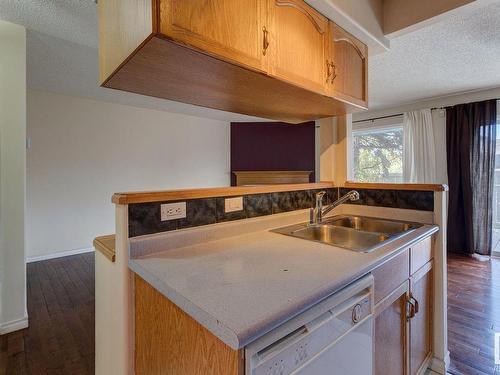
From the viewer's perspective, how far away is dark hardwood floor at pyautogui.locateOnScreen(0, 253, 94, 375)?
1.68 metres

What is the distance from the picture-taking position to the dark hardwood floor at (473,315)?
5.57ft

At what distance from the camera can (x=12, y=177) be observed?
202 cm

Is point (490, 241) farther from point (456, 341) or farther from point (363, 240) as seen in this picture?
point (363, 240)

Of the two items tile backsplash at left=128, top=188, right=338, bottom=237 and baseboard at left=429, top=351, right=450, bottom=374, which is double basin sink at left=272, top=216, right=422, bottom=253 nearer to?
tile backsplash at left=128, top=188, right=338, bottom=237

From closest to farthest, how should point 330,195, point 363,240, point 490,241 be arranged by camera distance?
point 363,240 < point 330,195 < point 490,241

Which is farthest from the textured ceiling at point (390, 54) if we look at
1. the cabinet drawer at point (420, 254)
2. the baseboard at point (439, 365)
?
the baseboard at point (439, 365)

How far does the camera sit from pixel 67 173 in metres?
3.92

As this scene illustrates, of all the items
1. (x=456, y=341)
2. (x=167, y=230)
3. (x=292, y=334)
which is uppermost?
(x=167, y=230)

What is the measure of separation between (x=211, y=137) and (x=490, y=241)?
4.78m

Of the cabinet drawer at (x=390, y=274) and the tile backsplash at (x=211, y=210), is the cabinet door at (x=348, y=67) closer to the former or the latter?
the tile backsplash at (x=211, y=210)

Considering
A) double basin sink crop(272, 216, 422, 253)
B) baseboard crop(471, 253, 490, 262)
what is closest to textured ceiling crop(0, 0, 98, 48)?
double basin sink crop(272, 216, 422, 253)

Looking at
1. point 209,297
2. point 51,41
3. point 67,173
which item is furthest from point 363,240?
point 67,173

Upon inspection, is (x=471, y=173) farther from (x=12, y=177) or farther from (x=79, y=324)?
(x=12, y=177)

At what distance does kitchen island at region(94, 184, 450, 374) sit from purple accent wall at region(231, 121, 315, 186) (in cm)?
401
